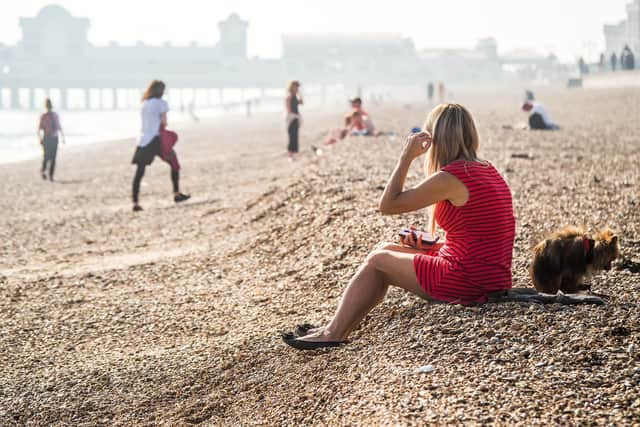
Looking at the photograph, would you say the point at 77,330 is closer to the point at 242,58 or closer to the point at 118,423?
the point at 118,423

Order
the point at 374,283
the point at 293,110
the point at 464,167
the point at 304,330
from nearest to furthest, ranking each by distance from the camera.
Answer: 1. the point at 464,167
2. the point at 374,283
3. the point at 304,330
4. the point at 293,110

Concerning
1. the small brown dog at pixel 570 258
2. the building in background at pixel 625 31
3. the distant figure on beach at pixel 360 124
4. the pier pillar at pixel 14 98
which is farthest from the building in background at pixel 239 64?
the small brown dog at pixel 570 258

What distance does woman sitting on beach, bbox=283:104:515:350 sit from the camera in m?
3.37

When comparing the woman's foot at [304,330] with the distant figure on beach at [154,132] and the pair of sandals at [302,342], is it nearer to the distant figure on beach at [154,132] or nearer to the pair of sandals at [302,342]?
the pair of sandals at [302,342]

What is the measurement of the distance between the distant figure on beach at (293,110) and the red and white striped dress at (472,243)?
28.2ft

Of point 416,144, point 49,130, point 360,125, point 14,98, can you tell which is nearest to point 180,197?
point 49,130

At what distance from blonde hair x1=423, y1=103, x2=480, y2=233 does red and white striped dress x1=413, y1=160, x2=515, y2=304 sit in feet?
0.16

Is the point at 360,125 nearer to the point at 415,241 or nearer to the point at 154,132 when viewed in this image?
the point at 154,132

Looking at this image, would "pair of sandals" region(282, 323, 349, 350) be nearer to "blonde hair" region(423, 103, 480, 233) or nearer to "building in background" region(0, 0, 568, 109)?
"blonde hair" region(423, 103, 480, 233)

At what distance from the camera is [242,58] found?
121062 mm

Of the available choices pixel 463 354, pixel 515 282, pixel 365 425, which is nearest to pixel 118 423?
pixel 365 425

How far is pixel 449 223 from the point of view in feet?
11.3

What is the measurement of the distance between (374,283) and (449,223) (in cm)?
41

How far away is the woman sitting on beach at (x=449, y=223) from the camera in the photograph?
3373mm
